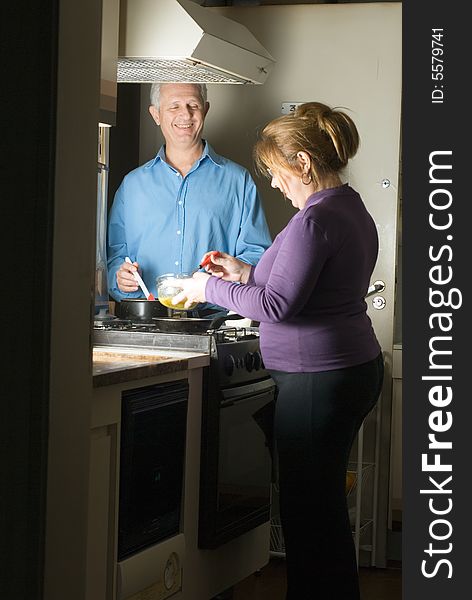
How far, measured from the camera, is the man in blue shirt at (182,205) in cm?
403

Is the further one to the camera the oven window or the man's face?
the man's face

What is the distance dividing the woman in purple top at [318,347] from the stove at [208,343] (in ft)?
1.04

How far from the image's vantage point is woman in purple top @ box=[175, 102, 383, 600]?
2611 millimetres

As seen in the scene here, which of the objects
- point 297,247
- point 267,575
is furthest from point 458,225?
point 267,575

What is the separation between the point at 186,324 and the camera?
320 centimetres

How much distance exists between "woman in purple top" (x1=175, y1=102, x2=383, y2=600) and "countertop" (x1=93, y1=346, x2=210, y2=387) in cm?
22

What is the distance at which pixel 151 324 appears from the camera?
3338 millimetres

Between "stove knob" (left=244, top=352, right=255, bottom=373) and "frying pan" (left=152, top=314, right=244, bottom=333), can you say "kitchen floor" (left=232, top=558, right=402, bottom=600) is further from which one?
"frying pan" (left=152, top=314, right=244, bottom=333)

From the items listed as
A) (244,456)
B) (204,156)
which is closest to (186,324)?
(244,456)

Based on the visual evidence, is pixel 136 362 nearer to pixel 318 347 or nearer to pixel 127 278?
pixel 318 347

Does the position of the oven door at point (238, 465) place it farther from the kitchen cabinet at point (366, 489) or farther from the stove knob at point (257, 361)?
the kitchen cabinet at point (366, 489)

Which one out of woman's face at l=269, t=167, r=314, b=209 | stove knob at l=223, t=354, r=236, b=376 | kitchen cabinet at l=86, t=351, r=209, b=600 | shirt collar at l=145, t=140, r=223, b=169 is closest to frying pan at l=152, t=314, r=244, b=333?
stove knob at l=223, t=354, r=236, b=376

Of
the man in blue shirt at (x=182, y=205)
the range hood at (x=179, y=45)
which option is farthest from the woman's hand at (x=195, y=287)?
the man in blue shirt at (x=182, y=205)

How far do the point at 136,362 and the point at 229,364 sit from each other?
52cm
